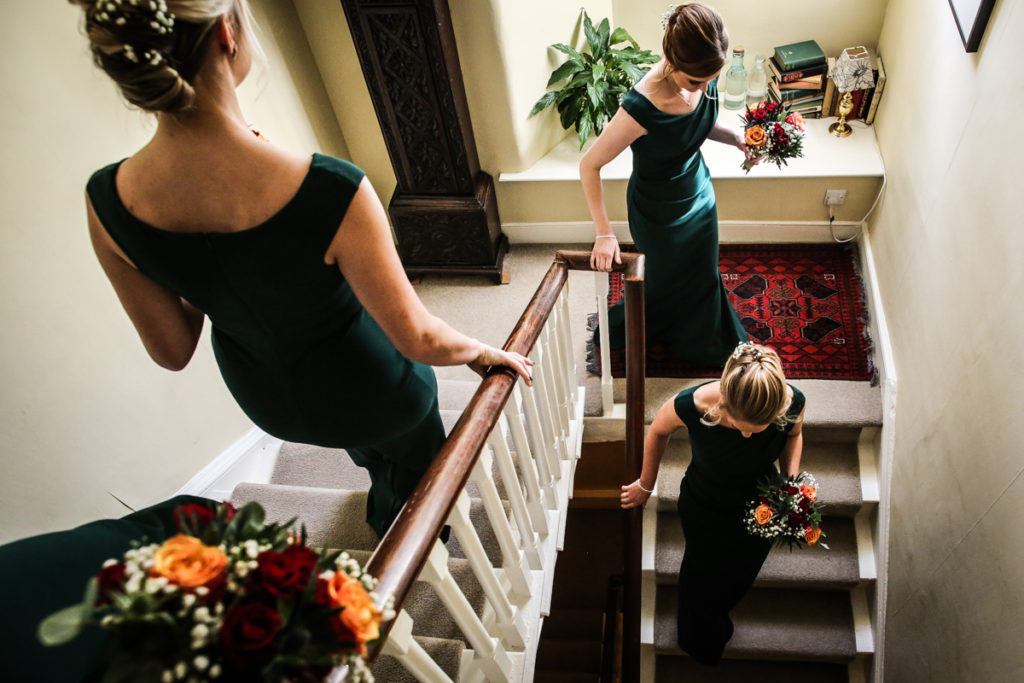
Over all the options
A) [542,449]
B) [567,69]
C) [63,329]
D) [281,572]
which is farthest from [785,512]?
[567,69]

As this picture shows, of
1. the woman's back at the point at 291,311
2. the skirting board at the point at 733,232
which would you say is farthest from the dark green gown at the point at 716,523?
the skirting board at the point at 733,232

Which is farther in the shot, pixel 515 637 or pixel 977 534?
pixel 977 534

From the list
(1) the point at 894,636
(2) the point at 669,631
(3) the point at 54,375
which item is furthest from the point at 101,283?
(1) the point at 894,636

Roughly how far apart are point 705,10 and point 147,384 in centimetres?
220

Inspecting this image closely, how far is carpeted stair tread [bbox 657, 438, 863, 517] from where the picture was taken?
2955 mm

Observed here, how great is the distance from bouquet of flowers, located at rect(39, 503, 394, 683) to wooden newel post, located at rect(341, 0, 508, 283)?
2.70 metres

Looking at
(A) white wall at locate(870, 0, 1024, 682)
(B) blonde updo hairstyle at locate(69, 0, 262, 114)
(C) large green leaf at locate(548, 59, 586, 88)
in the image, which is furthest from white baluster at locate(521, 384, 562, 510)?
(C) large green leaf at locate(548, 59, 586, 88)

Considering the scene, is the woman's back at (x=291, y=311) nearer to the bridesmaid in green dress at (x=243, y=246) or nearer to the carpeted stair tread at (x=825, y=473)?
the bridesmaid in green dress at (x=243, y=246)

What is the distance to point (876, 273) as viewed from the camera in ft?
10.9

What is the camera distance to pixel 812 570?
298 centimetres

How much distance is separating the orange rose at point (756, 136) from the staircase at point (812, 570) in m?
1.14

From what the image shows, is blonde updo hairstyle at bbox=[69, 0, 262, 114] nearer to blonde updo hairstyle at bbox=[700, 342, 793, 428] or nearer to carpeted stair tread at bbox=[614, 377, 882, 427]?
blonde updo hairstyle at bbox=[700, 342, 793, 428]

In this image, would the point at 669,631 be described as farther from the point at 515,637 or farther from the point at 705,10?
the point at 705,10

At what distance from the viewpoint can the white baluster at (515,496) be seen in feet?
4.80
